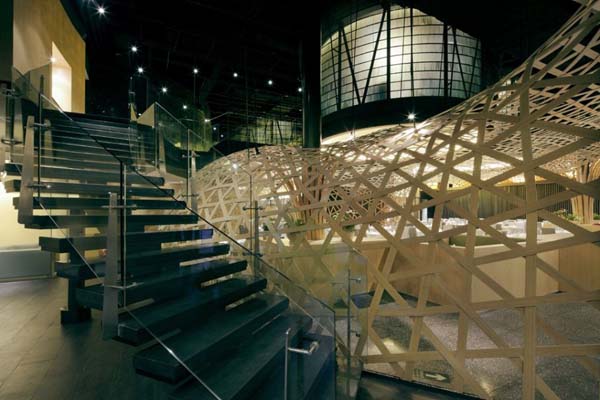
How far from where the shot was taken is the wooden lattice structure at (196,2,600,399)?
212 centimetres

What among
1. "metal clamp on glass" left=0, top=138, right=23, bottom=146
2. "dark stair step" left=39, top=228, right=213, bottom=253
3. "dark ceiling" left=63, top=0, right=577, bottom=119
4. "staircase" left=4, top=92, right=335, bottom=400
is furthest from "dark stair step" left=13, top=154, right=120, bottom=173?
"dark ceiling" left=63, top=0, right=577, bottom=119

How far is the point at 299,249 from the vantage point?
3822 millimetres

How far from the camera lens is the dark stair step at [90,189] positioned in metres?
2.10

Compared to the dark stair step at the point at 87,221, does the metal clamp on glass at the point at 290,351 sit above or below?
below

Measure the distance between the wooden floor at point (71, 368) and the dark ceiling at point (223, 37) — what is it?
164 inches

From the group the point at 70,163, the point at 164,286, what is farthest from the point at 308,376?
the point at 70,163

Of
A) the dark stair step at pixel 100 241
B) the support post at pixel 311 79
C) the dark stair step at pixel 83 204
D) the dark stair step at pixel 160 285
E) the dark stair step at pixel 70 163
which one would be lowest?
the dark stair step at pixel 160 285

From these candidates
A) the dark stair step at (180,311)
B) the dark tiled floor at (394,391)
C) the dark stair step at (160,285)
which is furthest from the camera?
the dark tiled floor at (394,391)

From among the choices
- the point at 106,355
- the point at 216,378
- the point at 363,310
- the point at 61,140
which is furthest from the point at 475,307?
the point at 61,140

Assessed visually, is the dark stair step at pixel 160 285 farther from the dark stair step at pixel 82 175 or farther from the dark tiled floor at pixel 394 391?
the dark tiled floor at pixel 394 391

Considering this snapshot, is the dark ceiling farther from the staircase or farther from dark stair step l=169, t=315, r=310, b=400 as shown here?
dark stair step l=169, t=315, r=310, b=400

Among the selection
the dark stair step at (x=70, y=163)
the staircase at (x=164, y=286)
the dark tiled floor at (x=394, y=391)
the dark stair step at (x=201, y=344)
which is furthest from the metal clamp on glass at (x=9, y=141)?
the dark tiled floor at (x=394, y=391)

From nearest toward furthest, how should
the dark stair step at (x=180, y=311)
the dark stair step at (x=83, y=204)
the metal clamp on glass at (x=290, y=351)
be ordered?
the metal clamp on glass at (x=290, y=351), the dark stair step at (x=180, y=311), the dark stair step at (x=83, y=204)

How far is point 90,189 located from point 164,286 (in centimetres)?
114
